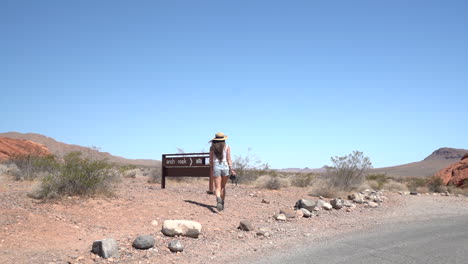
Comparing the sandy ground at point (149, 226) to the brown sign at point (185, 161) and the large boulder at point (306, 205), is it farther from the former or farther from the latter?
the brown sign at point (185, 161)

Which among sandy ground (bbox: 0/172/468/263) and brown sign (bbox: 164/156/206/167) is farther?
brown sign (bbox: 164/156/206/167)

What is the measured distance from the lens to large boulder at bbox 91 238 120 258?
7145mm

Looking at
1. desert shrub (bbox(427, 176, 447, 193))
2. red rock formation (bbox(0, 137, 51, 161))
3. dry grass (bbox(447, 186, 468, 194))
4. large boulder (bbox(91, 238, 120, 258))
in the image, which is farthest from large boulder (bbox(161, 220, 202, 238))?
red rock formation (bbox(0, 137, 51, 161))

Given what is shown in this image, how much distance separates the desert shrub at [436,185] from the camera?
28823 mm

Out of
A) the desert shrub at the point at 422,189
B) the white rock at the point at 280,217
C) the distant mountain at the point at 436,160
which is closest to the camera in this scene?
the white rock at the point at 280,217

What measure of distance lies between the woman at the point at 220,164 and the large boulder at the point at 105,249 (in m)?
4.73

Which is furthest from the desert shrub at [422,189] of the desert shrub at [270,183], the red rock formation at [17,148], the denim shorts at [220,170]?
the red rock formation at [17,148]

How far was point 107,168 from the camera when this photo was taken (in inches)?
492

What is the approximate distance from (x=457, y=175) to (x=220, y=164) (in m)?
26.4

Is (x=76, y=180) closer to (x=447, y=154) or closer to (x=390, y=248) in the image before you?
(x=390, y=248)

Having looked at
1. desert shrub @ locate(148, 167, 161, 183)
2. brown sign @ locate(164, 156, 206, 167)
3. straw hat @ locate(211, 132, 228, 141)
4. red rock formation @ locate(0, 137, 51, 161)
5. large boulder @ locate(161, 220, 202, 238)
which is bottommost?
large boulder @ locate(161, 220, 202, 238)

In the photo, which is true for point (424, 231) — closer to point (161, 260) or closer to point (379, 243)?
point (379, 243)

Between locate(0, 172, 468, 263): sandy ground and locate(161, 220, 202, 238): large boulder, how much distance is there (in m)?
0.13

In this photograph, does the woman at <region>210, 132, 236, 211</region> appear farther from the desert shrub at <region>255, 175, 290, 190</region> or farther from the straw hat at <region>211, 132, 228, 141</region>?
the desert shrub at <region>255, 175, 290, 190</region>
